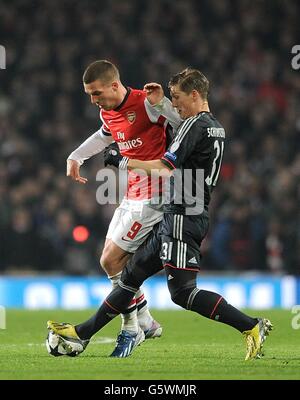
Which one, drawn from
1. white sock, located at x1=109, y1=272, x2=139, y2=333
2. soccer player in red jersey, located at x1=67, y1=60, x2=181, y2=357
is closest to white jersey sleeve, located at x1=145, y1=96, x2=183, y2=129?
soccer player in red jersey, located at x1=67, y1=60, x2=181, y2=357

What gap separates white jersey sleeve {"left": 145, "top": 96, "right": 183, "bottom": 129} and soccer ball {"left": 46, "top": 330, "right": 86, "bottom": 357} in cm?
171

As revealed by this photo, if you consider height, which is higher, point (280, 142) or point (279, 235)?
point (280, 142)

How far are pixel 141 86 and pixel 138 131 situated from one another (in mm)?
9052

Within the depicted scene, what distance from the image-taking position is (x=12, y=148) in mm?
16000

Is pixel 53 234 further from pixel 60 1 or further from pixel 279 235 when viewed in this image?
pixel 60 1

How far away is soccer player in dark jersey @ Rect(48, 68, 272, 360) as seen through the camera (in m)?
6.98

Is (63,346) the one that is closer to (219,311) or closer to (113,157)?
(219,311)

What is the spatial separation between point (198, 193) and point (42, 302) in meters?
6.91

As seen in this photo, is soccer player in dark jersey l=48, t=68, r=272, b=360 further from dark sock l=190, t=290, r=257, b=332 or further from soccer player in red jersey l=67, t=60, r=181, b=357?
soccer player in red jersey l=67, t=60, r=181, b=357

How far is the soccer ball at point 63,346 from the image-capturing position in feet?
23.9

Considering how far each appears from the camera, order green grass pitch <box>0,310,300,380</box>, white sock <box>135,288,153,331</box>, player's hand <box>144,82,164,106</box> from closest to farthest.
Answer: green grass pitch <box>0,310,300,380</box>
player's hand <box>144,82,164,106</box>
white sock <box>135,288,153,331</box>

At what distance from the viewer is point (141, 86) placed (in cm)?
1662
